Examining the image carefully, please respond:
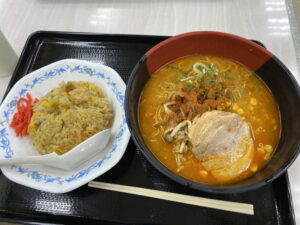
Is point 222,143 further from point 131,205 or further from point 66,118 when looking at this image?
point 66,118

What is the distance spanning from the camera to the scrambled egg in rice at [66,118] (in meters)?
1.51

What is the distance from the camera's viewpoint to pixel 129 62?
1930 mm

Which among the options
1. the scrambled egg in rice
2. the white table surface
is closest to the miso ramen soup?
the scrambled egg in rice

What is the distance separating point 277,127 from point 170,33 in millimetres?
1225

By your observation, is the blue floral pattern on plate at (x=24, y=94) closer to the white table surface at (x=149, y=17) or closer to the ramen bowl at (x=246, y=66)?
the ramen bowl at (x=246, y=66)

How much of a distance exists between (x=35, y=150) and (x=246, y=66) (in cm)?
147

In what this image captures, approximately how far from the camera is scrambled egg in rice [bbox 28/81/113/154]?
1.51 metres

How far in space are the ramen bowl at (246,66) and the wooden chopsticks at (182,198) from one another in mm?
171

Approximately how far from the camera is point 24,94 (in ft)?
5.59

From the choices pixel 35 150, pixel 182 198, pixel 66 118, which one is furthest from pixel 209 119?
pixel 35 150

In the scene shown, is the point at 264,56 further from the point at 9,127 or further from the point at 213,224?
the point at 9,127

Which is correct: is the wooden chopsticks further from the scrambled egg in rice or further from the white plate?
the scrambled egg in rice

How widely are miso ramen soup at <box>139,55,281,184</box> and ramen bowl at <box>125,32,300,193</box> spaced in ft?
0.17

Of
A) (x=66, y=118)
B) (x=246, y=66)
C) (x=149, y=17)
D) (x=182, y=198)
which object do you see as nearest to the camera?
(x=182, y=198)
